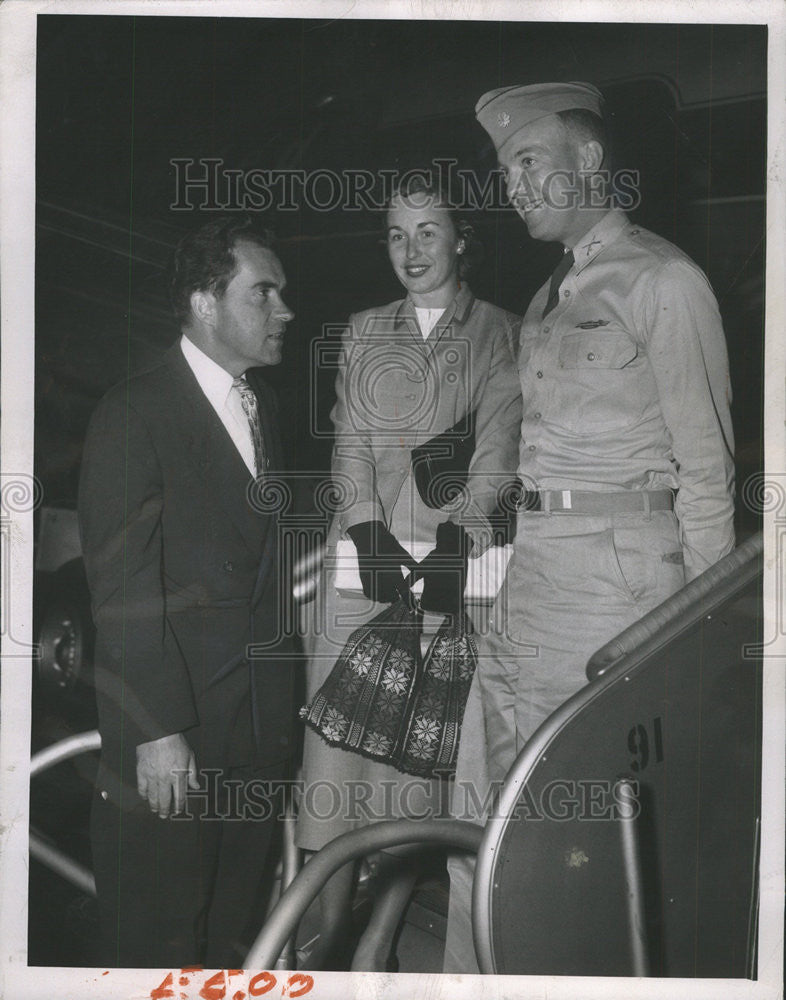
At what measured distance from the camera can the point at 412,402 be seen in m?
2.14

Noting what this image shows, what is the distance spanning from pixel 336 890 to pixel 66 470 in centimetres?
110

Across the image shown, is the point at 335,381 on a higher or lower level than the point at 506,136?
lower

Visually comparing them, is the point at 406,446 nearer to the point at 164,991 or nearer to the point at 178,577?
the point at 178,577

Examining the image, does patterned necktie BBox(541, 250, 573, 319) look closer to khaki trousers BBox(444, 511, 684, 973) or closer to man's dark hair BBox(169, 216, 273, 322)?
khaki trousers BBox(444, 511, 684, 973)

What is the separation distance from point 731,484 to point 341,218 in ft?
3.37

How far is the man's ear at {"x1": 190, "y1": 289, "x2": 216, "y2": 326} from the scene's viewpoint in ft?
7.00

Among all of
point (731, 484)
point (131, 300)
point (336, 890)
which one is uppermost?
point (131, 300)

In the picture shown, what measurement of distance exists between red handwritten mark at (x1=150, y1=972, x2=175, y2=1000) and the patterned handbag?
68 centimetres

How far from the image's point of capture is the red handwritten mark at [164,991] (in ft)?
7.11

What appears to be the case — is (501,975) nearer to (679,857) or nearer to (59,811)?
(679,857)

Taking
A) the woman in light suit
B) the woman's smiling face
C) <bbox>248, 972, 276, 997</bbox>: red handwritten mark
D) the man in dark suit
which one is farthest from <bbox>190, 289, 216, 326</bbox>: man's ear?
<bbox>248, 972, 276, 997</bbox>: red handwritten mark

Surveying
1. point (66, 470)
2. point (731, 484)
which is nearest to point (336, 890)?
point (66, 470)

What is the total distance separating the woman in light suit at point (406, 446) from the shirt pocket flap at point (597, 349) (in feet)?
0.39

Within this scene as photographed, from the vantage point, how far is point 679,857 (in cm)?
212
